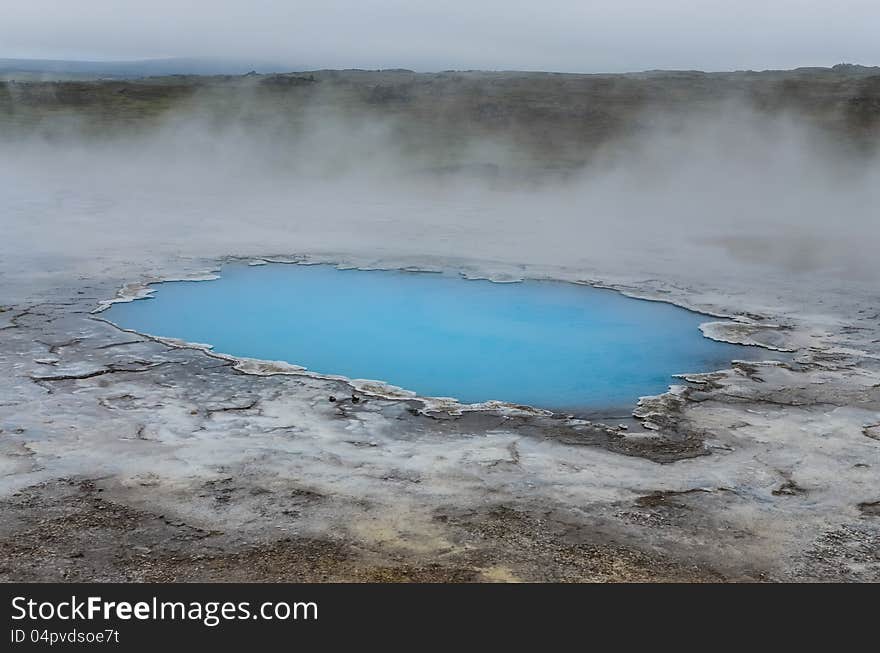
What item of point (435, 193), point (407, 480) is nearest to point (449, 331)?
point (407, 480)

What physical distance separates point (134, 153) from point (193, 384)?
54.1 feet

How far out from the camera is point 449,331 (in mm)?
6828

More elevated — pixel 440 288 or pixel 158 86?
pixel 158 86

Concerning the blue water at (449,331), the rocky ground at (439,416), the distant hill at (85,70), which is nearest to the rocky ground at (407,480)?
the rocky ground at (439,416)

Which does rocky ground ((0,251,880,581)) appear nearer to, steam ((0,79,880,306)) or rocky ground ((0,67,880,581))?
rocky ground ((0,67,880,581))

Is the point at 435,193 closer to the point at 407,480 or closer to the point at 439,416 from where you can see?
the point at 439,416

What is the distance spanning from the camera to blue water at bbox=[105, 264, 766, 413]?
557 centimetres

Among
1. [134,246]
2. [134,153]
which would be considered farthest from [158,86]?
[134,246]

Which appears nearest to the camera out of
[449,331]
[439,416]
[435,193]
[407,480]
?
[407,480]

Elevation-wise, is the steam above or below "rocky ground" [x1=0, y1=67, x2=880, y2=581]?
above

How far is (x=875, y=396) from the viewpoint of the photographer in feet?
16.5

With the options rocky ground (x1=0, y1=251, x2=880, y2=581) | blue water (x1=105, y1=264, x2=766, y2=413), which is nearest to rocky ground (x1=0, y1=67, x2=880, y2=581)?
rocky ground (x1=0, y1=251, x2=880, y2=581)

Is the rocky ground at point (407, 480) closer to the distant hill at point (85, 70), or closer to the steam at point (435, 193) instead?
the steam at point (435, 193)

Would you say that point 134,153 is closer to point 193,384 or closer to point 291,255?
point 291,255
